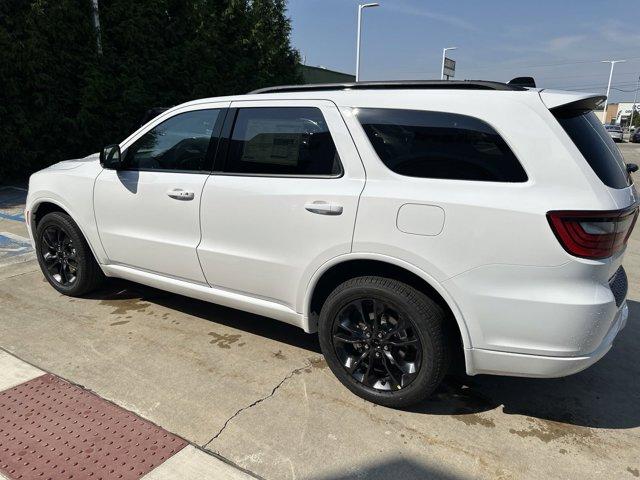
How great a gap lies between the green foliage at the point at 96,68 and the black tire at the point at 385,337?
877 centimetres

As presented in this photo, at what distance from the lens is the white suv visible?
229 cm

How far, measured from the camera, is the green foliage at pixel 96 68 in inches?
352

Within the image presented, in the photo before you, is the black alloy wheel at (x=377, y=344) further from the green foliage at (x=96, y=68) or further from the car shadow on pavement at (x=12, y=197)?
the green foliage at (x=96, y=68)

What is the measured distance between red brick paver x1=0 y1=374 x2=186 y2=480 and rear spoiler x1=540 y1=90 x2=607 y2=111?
254 centimetres

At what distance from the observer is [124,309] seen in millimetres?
4184

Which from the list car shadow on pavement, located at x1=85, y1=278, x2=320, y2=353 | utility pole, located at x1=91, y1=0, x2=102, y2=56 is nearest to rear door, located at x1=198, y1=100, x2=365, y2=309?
car shadow on pavement, located at x1=85, y1=278, x2=320, y2=353

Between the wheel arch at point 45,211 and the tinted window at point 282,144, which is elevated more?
the tinted window at point 282,144

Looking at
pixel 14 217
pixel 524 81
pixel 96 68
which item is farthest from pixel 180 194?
pixel 96 68

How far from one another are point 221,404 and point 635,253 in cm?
582

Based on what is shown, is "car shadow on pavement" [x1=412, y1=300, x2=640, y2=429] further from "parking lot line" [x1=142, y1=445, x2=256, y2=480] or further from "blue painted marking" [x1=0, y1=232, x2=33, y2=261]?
"blue painted marking" [x1=0, y1=232, x2=33, y2=261]

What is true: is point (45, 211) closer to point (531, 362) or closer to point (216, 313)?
point (216, 313)

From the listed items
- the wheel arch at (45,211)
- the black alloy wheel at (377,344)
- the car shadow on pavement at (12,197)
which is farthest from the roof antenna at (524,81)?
the car shadow on pavement at (12,197)

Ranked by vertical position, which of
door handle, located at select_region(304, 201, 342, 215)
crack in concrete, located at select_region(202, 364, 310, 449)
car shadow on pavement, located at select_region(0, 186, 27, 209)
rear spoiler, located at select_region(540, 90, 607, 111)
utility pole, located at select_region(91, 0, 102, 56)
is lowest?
crack in concrete, located at select_region(202, 364, 310, 449)

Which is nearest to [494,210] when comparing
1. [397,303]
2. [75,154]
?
[397,303]
